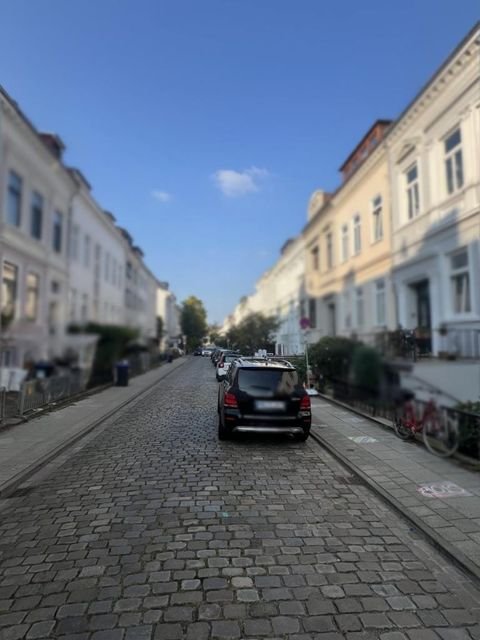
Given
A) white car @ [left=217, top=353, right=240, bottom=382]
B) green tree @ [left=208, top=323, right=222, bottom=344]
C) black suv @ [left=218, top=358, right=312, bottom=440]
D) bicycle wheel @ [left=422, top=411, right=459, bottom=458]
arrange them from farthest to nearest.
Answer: black suv @ [left=218, top=358, right=312, bottom=440] < white car @ [left=217, top=353, right=240, bottom=382] < green tree @ [left=208, top=323, right=222, bottom=344] < bicycle wheel @ [left=422, top=411, right=459, bottom=458]

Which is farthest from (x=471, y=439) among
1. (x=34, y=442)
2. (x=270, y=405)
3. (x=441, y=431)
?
(x=34, y=442)

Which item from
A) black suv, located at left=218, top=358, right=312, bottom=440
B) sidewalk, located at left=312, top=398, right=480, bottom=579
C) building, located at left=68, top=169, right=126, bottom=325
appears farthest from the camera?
black suv, located at left=218, top=358, right=312, bottom=440

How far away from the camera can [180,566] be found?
431 cm

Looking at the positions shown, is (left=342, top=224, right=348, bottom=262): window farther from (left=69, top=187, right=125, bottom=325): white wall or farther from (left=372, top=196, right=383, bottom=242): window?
(left=69, top=187, right=125, bottom=325): white wall

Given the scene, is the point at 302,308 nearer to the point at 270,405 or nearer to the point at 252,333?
the point at 252,333

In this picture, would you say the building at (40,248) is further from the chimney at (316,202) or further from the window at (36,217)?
the chimney at (316,202)

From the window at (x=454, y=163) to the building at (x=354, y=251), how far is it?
0.25m

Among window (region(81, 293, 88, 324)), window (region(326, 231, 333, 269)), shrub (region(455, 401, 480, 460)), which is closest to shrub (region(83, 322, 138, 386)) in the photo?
window (region(81, 293, 88, 324))

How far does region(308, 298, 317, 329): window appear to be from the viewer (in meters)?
1.86

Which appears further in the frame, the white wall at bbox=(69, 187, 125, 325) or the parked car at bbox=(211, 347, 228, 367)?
the parked car at bbox=(211, 347, 228, 367)

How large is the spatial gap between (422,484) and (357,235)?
20.5 ft

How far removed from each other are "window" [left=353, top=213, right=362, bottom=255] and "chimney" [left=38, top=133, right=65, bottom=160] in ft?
3.70

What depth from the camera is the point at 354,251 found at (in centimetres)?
172

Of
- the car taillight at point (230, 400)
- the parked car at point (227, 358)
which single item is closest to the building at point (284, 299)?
the parked car at point (227, 358)
